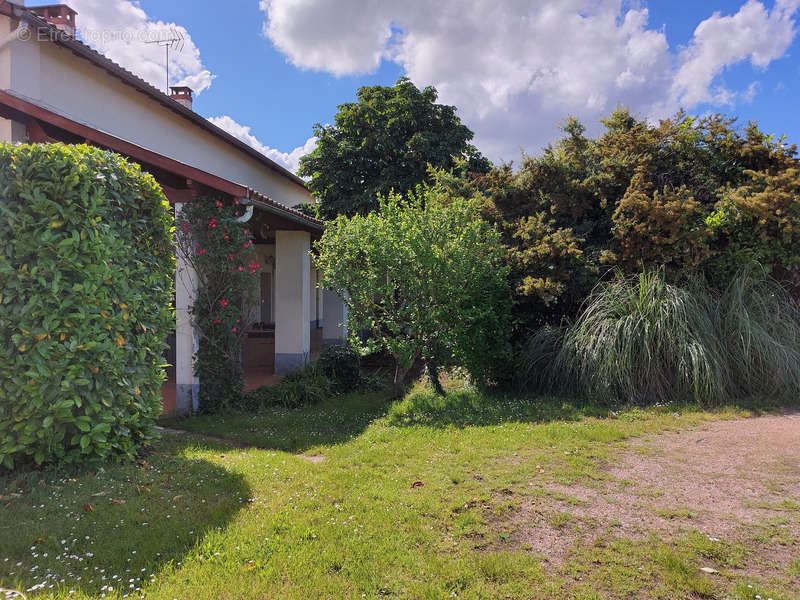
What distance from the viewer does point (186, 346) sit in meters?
6.92

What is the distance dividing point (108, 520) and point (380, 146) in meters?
11.8

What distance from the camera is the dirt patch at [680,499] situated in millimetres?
3156

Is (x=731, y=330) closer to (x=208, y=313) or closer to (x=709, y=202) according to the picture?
(x=709, y=202)

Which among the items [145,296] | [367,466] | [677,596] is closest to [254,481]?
[367,466]

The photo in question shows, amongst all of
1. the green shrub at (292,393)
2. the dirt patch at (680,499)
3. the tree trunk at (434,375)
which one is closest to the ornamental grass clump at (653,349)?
the dirt patch at (680,499)

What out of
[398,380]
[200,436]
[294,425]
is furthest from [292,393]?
[200,436]

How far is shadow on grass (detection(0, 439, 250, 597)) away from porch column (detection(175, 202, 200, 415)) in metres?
2.49

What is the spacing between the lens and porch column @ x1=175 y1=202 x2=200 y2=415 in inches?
271

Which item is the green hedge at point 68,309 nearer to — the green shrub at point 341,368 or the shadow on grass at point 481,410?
the shadow on grass at point 481,410

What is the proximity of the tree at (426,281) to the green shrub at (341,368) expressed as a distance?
1.67 m

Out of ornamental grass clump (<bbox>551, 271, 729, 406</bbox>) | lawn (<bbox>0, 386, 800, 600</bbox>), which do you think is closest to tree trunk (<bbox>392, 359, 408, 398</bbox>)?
ornamental grass clump (<bbox>551, 271, 729, 406</bbox>)

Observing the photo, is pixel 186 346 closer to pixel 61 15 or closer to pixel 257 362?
pixel 257 362

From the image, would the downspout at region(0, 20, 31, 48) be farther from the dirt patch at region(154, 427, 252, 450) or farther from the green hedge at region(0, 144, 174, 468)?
the dirt patch at region(154, 427, 252, 450)

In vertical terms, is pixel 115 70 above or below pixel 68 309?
above
